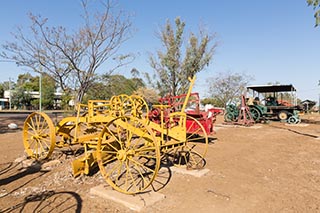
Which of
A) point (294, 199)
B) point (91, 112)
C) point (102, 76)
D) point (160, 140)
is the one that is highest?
point (102, 76)

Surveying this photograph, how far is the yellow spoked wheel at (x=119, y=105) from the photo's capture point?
4945mm

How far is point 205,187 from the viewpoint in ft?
13.6

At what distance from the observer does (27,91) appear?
152ft

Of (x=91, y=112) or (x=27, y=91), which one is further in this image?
(x=27, y=91)

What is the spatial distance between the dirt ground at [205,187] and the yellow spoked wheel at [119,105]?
130 cm

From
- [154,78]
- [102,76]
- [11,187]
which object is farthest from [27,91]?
[11,187]

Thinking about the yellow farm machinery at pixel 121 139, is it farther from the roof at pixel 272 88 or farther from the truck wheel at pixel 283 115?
the roof at pixel 272 88

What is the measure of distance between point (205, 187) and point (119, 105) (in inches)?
92.5

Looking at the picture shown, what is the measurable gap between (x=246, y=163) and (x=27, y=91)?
161ft

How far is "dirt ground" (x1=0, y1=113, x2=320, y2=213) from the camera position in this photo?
133 inches

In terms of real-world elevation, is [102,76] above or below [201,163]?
above

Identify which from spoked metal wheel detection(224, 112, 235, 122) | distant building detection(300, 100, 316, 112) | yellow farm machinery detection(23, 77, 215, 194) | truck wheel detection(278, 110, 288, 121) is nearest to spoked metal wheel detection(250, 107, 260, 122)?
spoked metal wheel detection(224, 112, 235, 122)

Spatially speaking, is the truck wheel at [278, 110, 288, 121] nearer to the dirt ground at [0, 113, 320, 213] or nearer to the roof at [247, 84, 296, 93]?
the roof at [247, 84, 296, 93]

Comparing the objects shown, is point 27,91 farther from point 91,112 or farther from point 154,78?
point 91,112
